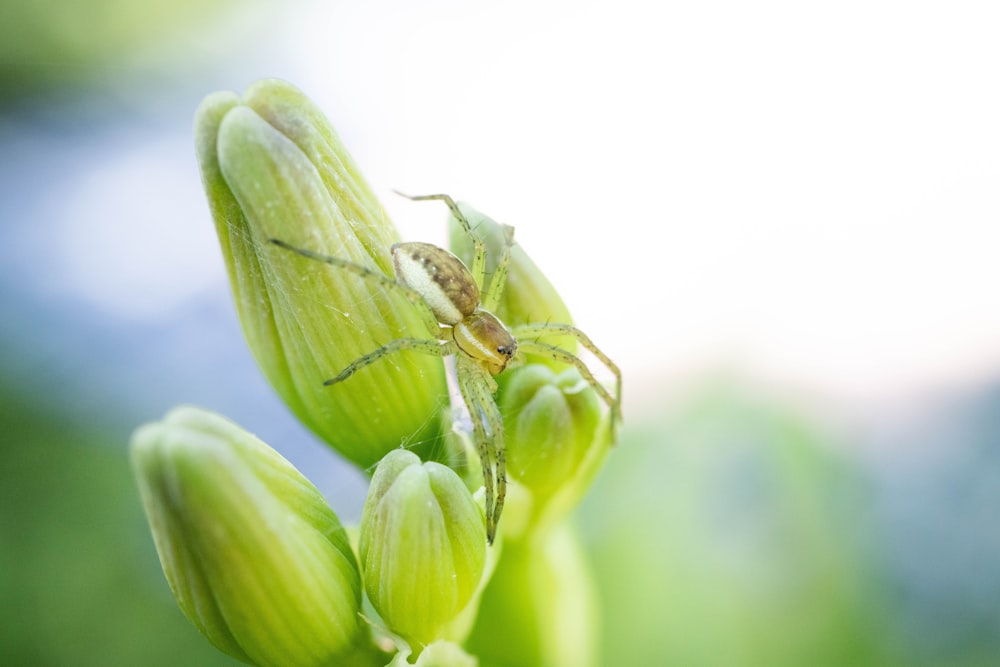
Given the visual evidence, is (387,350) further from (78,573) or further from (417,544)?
(78,573)

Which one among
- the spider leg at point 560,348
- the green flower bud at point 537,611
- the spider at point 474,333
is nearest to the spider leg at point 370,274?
the spider at point 474,333

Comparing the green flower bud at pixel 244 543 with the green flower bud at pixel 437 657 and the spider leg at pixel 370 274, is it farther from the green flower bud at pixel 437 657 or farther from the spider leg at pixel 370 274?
the spider leg at pixel 370 274

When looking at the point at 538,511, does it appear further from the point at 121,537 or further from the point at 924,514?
the point at 121,537

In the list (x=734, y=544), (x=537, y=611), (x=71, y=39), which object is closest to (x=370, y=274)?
(x=537, y=611)

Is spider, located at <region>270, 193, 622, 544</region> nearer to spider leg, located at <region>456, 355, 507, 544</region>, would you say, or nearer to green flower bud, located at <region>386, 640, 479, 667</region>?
spider leg, located at <region>456, 355, 507, 544</region>

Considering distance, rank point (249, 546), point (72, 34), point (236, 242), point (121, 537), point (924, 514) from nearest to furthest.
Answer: point (249, 546), point (236, 242), point (924, 514), point (121, 537), point (72, 34)

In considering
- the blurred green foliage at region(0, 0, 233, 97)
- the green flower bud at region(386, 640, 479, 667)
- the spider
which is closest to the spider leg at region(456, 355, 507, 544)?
the spider

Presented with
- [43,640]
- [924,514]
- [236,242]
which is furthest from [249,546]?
[924,514]
